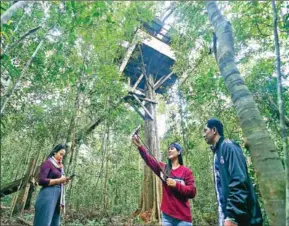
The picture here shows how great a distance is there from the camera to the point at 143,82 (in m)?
13.3

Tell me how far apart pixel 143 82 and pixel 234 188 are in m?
11.6

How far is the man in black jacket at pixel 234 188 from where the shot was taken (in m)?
1.81

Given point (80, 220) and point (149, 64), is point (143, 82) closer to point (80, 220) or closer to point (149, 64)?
point (149, 64)

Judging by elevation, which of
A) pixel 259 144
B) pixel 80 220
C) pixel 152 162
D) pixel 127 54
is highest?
pixel 127 54

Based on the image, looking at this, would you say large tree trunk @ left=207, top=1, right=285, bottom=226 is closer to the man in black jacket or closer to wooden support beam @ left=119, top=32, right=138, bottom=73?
the man in black jacket

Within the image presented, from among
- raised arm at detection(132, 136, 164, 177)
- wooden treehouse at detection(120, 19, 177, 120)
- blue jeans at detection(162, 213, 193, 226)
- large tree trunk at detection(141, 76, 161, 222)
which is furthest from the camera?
wooden treehouse at detection(120, 19, 177, 120)

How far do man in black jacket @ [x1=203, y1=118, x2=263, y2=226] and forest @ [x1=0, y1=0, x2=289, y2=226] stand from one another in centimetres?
10

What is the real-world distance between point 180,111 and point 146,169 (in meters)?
2.61

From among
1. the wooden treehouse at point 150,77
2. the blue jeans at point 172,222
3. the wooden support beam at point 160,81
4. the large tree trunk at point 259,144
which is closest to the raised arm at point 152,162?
the blue jeans at point 172,222

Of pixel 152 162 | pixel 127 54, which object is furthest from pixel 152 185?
pixel 152 162

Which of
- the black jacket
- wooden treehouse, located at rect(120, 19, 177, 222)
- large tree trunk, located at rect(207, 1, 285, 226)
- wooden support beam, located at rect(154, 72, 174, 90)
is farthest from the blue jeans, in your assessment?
wooden support beam, located at rect(154, 72, 174, 90)

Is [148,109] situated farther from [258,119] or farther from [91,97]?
[258,119]

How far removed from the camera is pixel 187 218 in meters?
2.99

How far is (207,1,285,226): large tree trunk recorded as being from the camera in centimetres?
178
